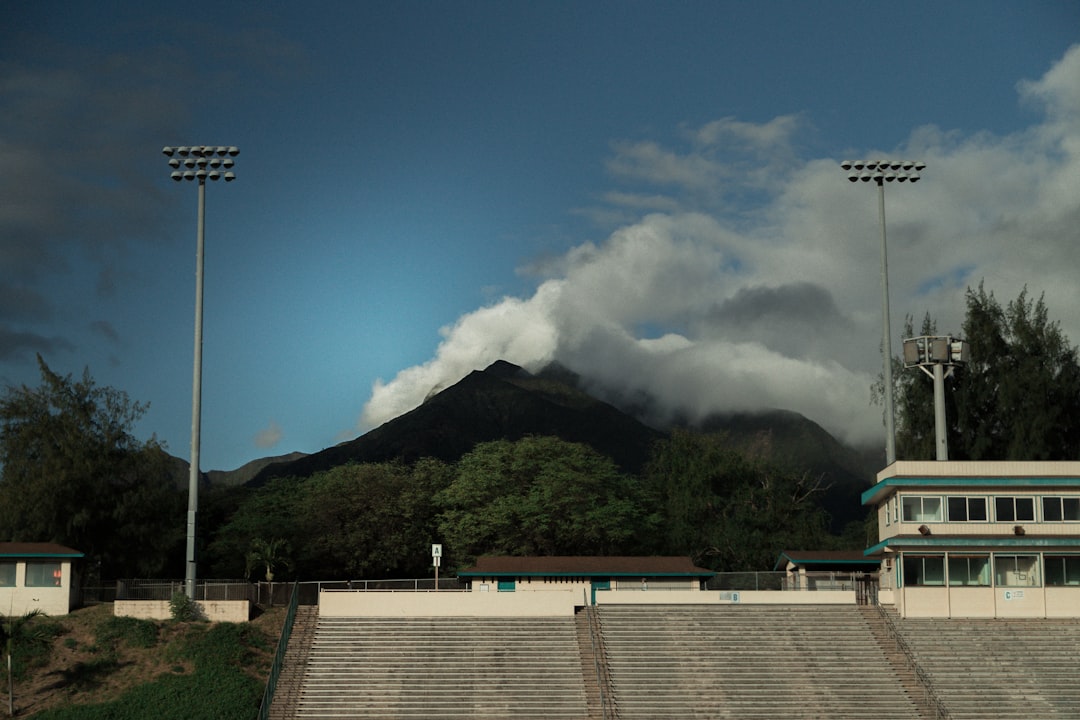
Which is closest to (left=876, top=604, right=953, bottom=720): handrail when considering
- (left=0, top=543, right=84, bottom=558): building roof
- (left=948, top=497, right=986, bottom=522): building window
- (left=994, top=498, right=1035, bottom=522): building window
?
(left=948, top=497, right=986, bottom=522): building window

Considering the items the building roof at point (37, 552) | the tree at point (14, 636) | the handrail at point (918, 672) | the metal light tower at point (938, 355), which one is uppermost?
the metal light tower at point (938, 355)

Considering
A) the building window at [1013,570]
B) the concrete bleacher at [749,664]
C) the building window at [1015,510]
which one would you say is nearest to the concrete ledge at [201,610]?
the concrete bleacher at [749,664]

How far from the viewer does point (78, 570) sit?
49344 mm

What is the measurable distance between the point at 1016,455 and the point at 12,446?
54631mm

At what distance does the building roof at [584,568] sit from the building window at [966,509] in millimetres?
10526

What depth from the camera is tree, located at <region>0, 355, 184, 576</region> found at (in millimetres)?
59250

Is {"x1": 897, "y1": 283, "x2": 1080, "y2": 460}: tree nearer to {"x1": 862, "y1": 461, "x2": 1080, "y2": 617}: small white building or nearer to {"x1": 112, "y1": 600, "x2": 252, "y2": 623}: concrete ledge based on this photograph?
{"x1": 862, "y1": 461, "x2": 1080, "y2": 617}: small white building

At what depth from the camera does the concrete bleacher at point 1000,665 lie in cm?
4131

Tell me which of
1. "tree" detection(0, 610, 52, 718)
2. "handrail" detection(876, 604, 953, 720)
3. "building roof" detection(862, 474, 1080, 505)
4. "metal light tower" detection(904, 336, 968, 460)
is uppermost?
"metal light tower" detection(904, 336, 968, 460)

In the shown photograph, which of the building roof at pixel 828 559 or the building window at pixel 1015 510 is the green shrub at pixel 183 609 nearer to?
the building roof at pixel 828 559

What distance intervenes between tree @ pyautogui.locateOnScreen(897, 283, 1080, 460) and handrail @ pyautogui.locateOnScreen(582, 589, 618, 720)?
87.4 ft

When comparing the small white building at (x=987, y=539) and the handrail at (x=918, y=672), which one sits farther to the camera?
the small white building at (x=987, y=539)

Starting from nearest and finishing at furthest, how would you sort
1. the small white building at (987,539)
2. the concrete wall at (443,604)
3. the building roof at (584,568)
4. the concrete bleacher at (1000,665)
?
the concrete bleacher at (1000,665) < the concrete wall at (443,604) < the small white building at (987,539) < the building roof at (584,568)

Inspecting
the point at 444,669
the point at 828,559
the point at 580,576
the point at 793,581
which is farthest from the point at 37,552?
the point at 828,559
